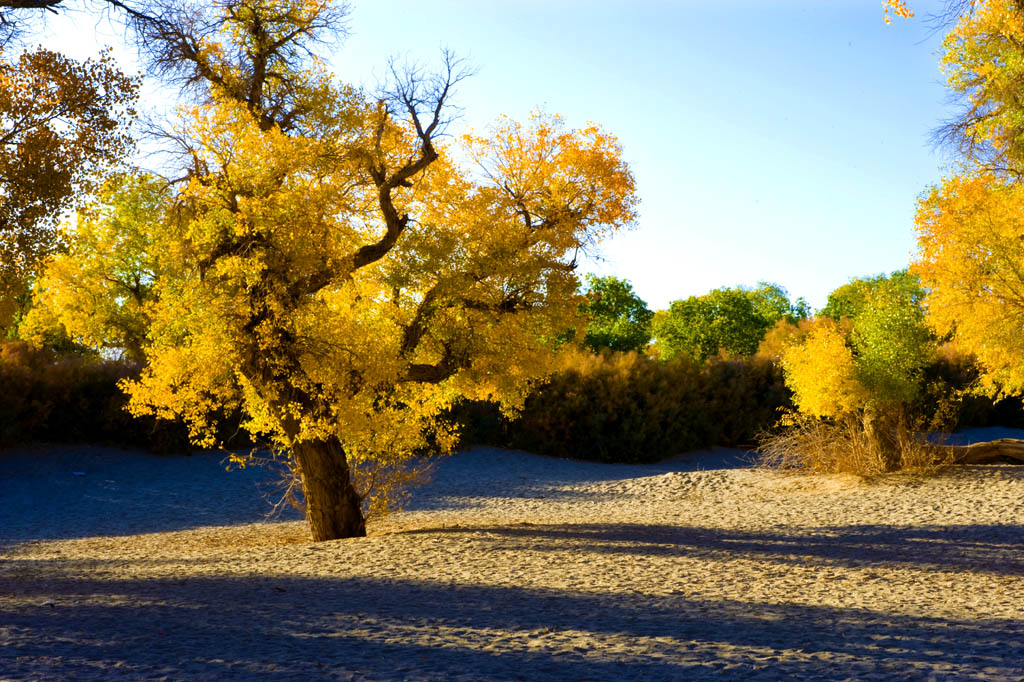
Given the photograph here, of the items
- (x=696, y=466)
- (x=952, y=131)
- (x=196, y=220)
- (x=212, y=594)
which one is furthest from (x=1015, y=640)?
(x=696, y=466)

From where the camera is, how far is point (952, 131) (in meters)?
16.2

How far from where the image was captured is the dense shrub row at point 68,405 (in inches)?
774

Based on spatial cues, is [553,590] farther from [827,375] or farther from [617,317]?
[617,317]

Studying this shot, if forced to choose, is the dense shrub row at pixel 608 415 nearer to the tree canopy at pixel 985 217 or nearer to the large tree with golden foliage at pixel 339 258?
the tree canopy at pixel 985 217

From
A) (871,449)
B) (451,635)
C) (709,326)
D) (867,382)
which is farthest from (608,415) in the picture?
(709,326)

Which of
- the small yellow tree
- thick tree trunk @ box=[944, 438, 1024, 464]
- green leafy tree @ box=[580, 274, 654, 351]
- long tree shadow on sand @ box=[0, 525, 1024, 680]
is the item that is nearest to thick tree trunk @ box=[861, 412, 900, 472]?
the small yellow tree

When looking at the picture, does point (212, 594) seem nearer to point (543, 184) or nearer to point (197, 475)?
point (543, 184)

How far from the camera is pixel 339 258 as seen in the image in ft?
32.7

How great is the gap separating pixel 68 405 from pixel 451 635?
1758 cm

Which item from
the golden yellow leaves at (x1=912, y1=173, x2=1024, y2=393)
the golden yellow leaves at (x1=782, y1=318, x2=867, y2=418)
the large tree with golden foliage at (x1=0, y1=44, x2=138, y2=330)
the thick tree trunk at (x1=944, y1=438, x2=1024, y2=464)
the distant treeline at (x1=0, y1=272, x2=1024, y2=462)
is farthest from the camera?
the distant treeline at (x1=0, y1=272, x2=1024, y2=462)

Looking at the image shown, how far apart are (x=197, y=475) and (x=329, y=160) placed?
40.2 feet

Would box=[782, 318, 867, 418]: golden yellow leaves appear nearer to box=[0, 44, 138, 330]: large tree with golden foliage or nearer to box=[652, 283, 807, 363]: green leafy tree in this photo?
box=[0, 44, 138, 330]: large tree with golden foliage

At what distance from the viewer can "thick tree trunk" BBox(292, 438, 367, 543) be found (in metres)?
11.4

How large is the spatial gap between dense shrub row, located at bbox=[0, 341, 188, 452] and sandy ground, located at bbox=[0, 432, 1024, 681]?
14.9 feet
